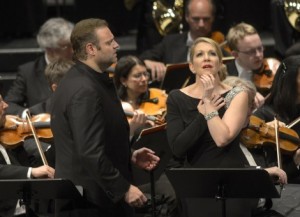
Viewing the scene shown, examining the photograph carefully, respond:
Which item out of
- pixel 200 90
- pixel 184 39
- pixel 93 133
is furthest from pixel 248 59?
pixel 93 133

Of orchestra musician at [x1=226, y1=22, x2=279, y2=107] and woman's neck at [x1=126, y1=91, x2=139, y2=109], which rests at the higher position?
orchestra musician at [x1=226, y1=22, x2=279, y2=107]

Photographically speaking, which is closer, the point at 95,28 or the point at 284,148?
the point at 95,28

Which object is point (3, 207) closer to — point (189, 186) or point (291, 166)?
point (189, 186)

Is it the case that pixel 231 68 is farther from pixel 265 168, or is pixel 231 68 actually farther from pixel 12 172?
pixel 12 172

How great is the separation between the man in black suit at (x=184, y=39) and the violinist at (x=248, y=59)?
37cm

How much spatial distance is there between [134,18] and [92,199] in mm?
4951

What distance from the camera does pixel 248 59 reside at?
6.42m

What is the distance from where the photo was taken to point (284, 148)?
5.42m

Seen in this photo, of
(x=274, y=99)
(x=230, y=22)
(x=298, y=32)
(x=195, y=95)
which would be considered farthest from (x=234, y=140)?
(x=230, y=22)

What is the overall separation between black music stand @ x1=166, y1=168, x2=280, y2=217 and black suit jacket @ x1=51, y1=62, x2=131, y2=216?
28cm

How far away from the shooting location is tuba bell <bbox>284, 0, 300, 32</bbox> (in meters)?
6.99

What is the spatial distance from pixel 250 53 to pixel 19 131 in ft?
5.98

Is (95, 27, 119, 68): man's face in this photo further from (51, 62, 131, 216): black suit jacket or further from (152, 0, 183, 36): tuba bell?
(152, 0, 183, 36): tuba bell

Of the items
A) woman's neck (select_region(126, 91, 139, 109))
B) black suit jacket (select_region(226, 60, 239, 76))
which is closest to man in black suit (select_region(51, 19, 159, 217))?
woman's neck (select_region(126, 91, 139, 109))
